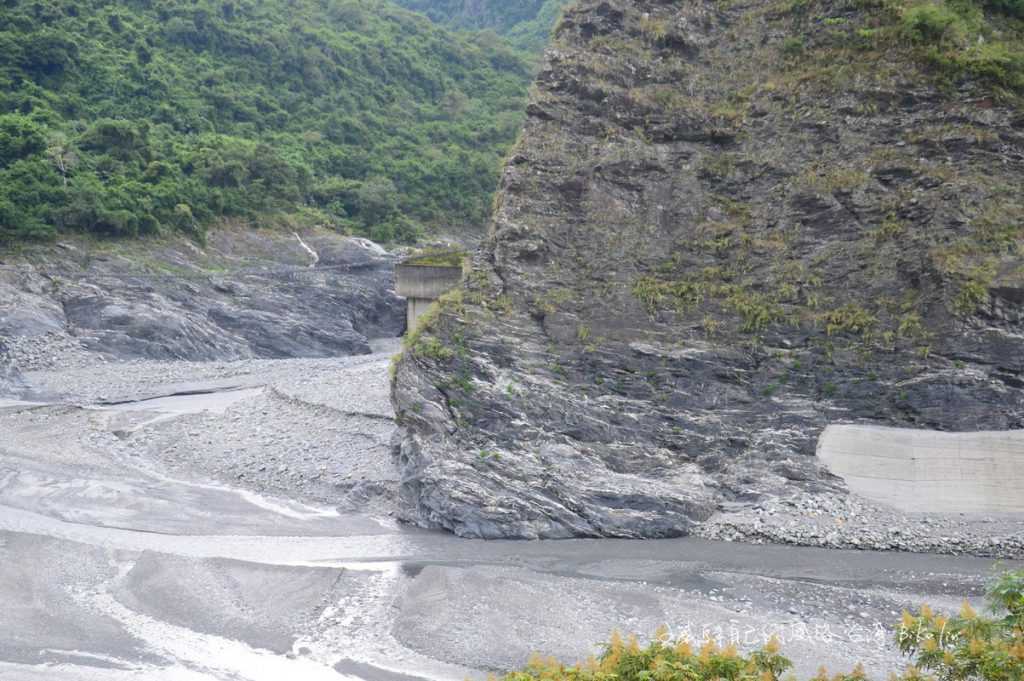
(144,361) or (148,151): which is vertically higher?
(148,151)

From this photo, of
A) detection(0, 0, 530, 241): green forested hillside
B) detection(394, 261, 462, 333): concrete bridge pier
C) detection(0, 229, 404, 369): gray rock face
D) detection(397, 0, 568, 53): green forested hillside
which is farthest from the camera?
detection(397, 0, 568, 53): green forested hillside

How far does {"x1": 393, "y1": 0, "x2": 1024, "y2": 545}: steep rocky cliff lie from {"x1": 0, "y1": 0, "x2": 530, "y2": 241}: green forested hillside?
2785 centimetres

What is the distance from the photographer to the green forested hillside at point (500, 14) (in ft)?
334

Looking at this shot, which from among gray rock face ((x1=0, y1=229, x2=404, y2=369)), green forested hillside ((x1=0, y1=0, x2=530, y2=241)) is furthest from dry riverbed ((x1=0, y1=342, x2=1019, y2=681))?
green forested hillside ((x1=0, y1=0, x2=530, y2=241))

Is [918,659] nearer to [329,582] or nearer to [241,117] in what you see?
[329,582]

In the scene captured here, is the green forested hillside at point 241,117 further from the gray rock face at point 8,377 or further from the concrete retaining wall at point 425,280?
the concrete retaining wall at point 425,280

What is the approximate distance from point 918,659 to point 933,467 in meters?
13.6

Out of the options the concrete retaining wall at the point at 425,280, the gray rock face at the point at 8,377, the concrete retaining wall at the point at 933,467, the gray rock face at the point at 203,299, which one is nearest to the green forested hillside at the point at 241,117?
the gray rock face at the point at 203,299

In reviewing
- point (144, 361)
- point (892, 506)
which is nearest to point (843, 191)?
point (892, 506)

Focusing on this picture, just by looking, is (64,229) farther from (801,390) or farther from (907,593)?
(907,593)

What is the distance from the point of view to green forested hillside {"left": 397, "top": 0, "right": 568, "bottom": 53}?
101938 millimetres

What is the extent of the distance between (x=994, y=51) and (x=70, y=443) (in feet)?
95.4

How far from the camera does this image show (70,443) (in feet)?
96.0

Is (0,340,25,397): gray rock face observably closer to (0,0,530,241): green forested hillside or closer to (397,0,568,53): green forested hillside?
(0,0,530,241): green forested hillside
